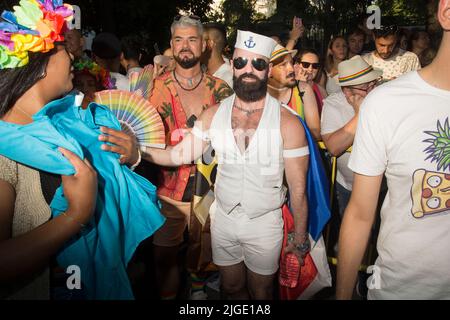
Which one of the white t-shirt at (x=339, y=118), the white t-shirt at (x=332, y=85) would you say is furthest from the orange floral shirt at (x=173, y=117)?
the white t-shirt at (x=332, y=85)

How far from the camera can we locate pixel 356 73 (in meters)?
3.81

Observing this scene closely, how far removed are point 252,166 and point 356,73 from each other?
1591 millimetres

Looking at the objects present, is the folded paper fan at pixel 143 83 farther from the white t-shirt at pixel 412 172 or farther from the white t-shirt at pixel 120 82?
the white t-shirt at pixel 412 172

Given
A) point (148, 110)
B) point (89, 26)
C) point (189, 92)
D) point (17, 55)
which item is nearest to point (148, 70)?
point (189, 92)

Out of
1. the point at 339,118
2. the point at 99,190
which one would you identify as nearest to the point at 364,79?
the point at 339,118

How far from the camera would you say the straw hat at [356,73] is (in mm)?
3783

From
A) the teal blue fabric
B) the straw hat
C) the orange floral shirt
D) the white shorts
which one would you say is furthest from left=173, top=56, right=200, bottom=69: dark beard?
the teal blue fabric

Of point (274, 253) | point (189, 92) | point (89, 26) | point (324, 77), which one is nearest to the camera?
point (274, 253)

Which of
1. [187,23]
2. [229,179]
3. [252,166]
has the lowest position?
[229,179]

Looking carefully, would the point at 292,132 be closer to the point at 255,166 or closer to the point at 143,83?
the point at 255,166

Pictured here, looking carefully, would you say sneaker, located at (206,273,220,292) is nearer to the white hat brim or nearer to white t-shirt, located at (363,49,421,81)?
the white hat brim

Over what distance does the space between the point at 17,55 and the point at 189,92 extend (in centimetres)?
249
